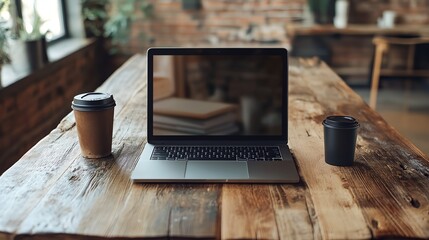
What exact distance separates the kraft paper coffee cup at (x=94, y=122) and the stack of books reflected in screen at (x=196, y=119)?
0.44 feet

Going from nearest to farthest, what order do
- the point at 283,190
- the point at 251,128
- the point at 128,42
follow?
the point at 283,190
the point at 251,128
the point at 128,42

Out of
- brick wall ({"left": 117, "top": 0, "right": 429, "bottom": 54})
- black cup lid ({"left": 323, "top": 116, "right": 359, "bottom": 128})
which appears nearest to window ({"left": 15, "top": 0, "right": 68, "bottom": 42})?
brick wall ({"left": 117, "top": 0, "right": 429, "bottom": 54})

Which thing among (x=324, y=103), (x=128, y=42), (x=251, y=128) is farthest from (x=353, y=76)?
(x=251, y=128)

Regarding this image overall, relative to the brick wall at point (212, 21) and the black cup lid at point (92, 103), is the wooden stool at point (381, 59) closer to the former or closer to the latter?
the brick wall at point (212, 21)

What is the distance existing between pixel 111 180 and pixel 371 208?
580 millimetres

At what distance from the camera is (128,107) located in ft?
5.75

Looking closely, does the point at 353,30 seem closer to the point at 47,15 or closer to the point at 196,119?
the point at 47,15

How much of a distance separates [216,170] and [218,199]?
13 centimetres

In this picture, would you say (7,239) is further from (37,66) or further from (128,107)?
(37,66)

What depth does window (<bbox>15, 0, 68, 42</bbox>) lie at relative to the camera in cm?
300

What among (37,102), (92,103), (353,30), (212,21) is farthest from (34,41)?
(353,30)

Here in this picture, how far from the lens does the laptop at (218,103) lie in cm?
128

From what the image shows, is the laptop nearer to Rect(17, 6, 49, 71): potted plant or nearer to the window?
Rect(17, 6, 49, 71): potted plant

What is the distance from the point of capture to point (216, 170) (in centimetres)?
113
